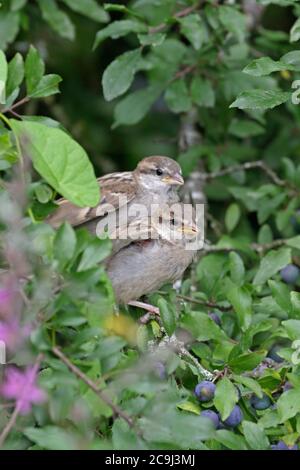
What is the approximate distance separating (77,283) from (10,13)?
9.14ft

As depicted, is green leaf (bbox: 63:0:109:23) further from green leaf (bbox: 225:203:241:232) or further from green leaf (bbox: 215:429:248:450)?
green leaf (bbox: 215:429:248:450)

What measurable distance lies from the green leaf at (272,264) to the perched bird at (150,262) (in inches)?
10.9

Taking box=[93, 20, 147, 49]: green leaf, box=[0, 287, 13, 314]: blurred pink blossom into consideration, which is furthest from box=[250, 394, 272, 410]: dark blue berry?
box=[93, 20, 147, 49]: green leaf

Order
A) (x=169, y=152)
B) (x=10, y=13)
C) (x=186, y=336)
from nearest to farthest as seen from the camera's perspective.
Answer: (x=186, y=336), (x=10, y=13), (x=169, y=152)

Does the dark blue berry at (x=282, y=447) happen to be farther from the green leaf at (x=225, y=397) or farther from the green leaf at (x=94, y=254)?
the green leaf at (x=94, y=254)

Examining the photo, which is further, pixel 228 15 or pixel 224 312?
pixel 228 15

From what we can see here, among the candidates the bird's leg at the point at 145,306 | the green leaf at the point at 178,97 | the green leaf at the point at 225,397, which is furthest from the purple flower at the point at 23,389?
the green leaf at the point at 178,97

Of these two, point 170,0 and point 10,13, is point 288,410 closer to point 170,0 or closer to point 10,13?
point 170,0

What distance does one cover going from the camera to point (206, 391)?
285cm

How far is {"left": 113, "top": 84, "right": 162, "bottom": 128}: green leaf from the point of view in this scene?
4707 mm

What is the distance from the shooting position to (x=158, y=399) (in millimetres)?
2227

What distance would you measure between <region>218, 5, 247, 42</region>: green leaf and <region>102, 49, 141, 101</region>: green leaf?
399 millimetres

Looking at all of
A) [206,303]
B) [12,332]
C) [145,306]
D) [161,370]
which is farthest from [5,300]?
[206,303]

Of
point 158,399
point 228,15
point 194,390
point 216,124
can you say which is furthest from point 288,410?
point 216,124
